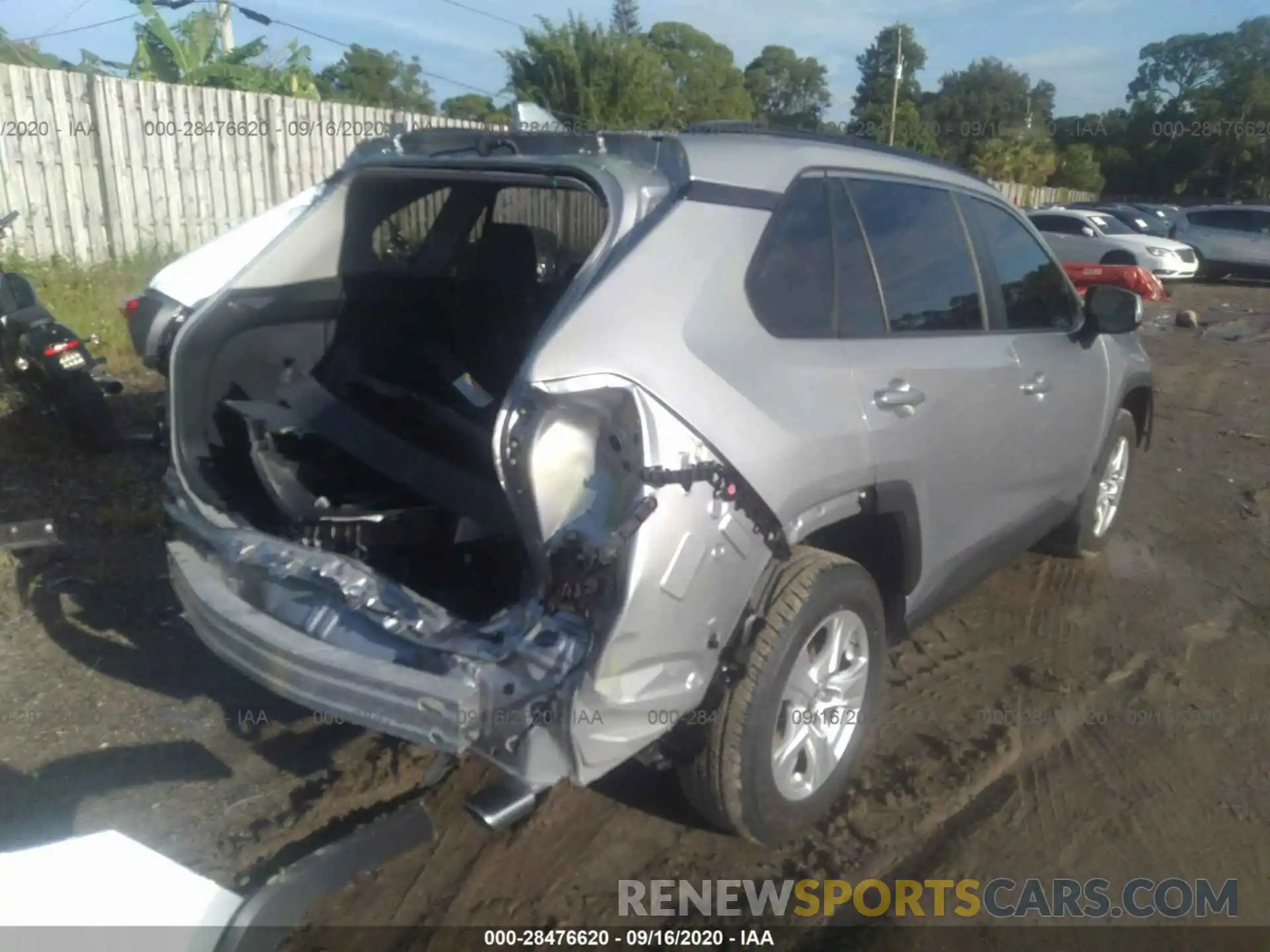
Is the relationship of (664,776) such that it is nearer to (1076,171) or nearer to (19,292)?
(19,292)

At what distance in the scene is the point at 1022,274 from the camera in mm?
4199

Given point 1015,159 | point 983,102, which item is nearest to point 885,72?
point 983,102

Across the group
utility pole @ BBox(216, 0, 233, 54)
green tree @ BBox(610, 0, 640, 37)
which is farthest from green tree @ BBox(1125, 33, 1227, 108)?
utility pole @ BBox(216, 0, 233, 54)

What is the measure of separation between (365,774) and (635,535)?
160 centimetres

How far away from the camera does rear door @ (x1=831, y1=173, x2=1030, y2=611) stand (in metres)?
3.12

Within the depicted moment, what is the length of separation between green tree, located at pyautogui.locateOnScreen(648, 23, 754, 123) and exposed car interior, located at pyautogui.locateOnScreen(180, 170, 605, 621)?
104 ft

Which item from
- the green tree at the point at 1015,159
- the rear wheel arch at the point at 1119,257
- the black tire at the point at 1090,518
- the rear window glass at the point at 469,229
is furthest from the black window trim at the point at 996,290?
the green tree at the point at 1015,159

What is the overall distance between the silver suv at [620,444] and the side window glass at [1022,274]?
0.07 feet

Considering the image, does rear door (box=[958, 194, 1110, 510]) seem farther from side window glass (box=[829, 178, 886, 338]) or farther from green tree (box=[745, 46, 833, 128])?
green tree (box=[745, 46, 833, 128])

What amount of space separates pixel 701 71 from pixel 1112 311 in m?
43.8

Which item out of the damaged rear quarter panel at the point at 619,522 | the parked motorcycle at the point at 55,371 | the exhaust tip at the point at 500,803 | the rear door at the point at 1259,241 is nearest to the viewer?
the damaged rear quarter panel at the point at 619,522

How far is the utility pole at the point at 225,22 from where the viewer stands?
14.5 m
